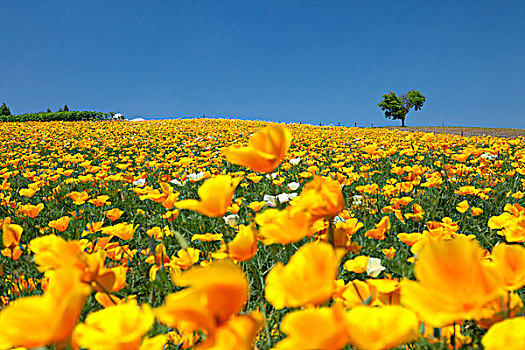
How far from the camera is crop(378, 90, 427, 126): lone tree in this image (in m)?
58.9

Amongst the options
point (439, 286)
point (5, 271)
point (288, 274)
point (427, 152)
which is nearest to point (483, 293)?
point (439, 286)

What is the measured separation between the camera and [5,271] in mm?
2316

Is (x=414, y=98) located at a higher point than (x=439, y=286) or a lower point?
higher

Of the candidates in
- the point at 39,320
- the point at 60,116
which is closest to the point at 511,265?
the point at 39,320

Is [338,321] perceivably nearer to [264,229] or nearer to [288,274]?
[288,274]

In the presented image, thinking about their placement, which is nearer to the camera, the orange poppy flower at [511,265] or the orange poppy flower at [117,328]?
the orange poppy flower at [117,328]

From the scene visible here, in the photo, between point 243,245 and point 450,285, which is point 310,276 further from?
point 243,245

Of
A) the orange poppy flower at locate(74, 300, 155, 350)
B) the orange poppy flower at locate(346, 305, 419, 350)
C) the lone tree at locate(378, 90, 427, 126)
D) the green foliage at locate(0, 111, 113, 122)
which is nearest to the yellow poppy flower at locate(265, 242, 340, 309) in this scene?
the orange poppy flower at locate(346, 305, 419, 350)

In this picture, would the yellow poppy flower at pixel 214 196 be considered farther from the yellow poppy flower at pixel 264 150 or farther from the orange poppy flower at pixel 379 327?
the orange poppy flower at pixel 379 327

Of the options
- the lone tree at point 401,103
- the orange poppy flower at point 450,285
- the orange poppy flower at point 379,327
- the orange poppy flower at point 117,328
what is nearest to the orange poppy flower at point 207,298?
the orange poppy flower at point 117,328

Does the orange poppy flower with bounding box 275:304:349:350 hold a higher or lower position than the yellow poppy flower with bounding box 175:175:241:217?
lower

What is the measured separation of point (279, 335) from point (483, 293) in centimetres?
94

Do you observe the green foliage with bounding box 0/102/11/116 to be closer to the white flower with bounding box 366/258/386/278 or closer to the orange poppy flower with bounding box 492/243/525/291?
the white flower with bounding box 366/258/386/278

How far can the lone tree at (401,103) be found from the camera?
58906 mm
